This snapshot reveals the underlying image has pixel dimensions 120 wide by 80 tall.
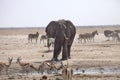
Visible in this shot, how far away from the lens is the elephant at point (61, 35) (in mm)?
24531

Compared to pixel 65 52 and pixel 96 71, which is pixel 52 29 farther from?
pixel 96 71

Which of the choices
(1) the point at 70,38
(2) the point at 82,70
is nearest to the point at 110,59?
(1) the point at 70,38

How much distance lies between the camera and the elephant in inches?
966

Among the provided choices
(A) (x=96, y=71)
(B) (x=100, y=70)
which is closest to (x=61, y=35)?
(B) (x=100, y=70)

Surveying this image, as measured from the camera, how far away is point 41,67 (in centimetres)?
1948

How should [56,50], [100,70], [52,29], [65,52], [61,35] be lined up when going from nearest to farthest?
[100,70], [56,50], [61,35], [65,52], [52,29]

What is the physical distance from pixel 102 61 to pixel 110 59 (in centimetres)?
125

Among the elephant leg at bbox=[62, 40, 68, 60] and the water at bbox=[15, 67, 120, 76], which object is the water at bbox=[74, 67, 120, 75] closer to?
the water at bbox=[15, 67, 120, 76]

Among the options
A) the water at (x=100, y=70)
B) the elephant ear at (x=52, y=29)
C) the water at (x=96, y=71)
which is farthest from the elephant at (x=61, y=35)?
the water at (x=100, y=70)

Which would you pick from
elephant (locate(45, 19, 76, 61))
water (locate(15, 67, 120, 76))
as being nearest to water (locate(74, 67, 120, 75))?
water (locate(15, 67, 120, 76))

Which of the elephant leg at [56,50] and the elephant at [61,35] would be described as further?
the elephant at [61,35]

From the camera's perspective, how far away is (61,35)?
24.5 m

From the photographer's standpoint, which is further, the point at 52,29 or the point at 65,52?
the point at 52,29

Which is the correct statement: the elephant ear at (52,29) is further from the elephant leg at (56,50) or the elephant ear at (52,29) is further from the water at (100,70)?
the water at (100,70)
